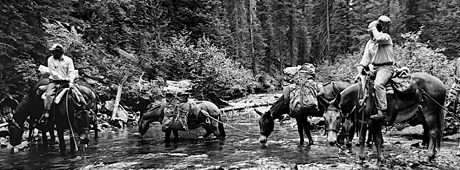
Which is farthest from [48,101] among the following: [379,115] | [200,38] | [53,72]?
[200,38]

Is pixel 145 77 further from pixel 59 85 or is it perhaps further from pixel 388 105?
pixel 388 105

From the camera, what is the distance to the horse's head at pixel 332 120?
27.6ft

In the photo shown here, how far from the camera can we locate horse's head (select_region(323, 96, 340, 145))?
8398mm

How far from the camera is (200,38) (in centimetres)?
3488

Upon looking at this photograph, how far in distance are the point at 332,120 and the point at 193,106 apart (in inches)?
207

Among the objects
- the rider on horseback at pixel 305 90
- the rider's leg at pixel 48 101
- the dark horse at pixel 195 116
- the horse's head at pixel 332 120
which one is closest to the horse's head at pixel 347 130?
the rider on horseback at pixel 305 90

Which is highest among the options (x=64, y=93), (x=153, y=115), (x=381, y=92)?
(x=64, y=93)

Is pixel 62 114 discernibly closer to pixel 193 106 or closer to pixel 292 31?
pixel 193 106

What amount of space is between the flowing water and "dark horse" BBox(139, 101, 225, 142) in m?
0.41

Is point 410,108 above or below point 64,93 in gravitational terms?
below

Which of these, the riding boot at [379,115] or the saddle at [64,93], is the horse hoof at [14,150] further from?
the riding boot at [379,115]

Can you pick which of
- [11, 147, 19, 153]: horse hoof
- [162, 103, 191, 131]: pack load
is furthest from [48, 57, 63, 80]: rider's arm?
[162, 103, 191, 131]: pack load

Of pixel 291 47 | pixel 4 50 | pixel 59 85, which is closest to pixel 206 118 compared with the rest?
pixel 59 85

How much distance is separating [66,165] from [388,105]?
7.29 meters
